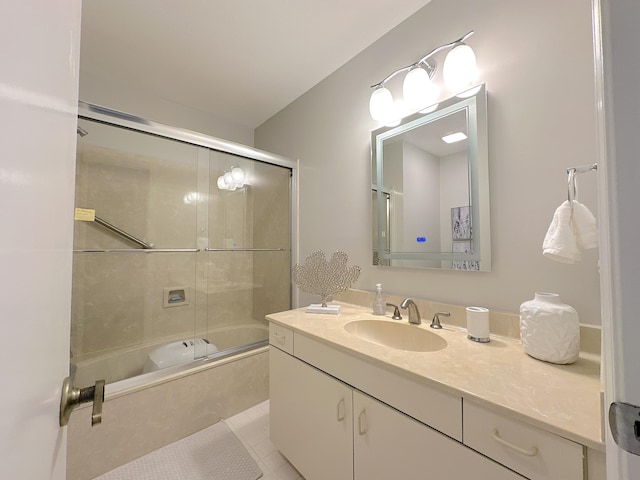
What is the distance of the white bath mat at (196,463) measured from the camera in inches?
50.3

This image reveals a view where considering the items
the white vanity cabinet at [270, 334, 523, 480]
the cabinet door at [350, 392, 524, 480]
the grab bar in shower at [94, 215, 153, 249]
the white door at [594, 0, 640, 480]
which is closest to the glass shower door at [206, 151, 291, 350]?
the grab bar in shower at [94, 215, 153, 249]

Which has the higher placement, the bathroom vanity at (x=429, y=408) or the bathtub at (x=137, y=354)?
the bathroom vanity at (x=429, y=408)

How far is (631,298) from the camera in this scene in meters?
0.29

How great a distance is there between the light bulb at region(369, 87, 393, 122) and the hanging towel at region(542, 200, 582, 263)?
1004 mm

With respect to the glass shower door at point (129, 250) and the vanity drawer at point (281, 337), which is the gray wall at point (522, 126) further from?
the glass shower door at point (129, 250)

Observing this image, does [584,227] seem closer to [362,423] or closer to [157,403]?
[362,423]

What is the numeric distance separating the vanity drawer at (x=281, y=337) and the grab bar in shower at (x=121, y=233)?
130cm

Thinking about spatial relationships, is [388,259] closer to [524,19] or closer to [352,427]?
[352,427]

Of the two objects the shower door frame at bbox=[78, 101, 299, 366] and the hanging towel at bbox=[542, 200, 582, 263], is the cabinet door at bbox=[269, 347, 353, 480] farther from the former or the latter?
the hanging towel at bbox=[542, 200, 582, 263]

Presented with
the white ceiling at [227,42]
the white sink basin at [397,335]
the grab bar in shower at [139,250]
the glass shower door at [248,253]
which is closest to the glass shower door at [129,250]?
the grab bar in shower at [139,250]

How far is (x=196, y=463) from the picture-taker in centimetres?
135

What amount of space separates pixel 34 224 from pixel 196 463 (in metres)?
1.62

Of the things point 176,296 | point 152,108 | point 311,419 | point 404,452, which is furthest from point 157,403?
point 152,108

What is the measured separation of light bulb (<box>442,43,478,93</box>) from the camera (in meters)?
1.15
